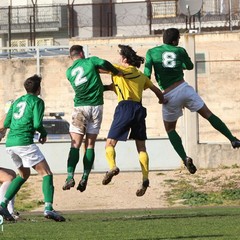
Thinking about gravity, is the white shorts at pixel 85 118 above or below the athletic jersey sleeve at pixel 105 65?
below

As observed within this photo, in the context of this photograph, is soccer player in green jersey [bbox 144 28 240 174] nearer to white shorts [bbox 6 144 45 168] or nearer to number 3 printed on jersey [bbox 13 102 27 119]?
number 3 printed on jersey [bbox 13 102 27 119]

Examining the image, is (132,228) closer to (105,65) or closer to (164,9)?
(105,65)

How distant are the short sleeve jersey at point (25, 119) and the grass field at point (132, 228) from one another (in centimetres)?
142

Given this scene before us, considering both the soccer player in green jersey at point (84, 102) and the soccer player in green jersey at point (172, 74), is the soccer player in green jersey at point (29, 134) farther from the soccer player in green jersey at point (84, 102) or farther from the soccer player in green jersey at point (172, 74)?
the soccer player in green jersey at point (172, 74)

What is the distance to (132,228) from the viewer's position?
18.0 metres

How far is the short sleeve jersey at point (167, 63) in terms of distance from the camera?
2016cm

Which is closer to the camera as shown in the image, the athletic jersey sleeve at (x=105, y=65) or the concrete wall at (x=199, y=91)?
the athletic jersey sleeve at (x=105, y=65)

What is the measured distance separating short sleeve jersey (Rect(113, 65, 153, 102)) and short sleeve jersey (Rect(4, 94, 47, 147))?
69.7 inches

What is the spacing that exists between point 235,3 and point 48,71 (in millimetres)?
12481

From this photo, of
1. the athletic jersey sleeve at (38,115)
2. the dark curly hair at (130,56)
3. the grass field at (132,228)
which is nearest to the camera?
the grass field at (132,228)

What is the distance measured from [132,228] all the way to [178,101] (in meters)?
3.22

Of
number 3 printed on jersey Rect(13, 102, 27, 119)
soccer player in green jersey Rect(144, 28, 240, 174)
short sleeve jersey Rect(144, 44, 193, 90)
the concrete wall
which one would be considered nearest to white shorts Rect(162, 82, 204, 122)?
soccer player in green jersey Rect(144, 28, 240, 174)

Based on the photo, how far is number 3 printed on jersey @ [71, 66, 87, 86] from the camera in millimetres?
20152

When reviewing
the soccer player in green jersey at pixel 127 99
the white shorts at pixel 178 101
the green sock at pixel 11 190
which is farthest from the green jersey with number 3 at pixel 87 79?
the green sock at pixel 11 190
